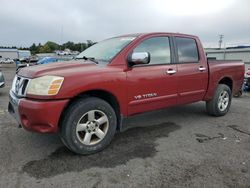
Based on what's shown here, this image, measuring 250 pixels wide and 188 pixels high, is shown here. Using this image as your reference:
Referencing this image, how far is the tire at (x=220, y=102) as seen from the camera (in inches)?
214

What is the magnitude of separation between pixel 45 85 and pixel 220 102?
4.08 meters

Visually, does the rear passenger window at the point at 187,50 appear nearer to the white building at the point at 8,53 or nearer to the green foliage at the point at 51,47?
the white building at the point at 8,53

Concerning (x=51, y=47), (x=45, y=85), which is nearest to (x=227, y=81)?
(x=45, y=85)

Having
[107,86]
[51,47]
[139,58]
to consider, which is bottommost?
[107,86]

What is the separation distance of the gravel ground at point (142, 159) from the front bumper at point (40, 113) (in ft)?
1.59

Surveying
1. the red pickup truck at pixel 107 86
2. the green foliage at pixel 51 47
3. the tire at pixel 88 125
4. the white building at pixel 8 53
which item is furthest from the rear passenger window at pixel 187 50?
the green foliage at pixel 51 47

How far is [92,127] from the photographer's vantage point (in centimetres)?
346

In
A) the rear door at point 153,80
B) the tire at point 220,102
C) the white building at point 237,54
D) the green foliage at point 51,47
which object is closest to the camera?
the rear door at point 153,80

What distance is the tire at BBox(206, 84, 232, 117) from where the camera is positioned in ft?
17.8

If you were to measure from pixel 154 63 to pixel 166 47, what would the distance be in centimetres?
53

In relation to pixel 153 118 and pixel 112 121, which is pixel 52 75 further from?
pixel 153 118

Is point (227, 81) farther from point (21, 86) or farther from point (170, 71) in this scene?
point (21, 86)

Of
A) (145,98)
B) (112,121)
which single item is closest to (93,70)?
(112,121)

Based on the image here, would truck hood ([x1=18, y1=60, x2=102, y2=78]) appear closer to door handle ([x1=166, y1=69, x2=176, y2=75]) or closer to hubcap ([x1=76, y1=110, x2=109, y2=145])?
hubcap ([x1=76, y1=110, x2=109, y2=145])
